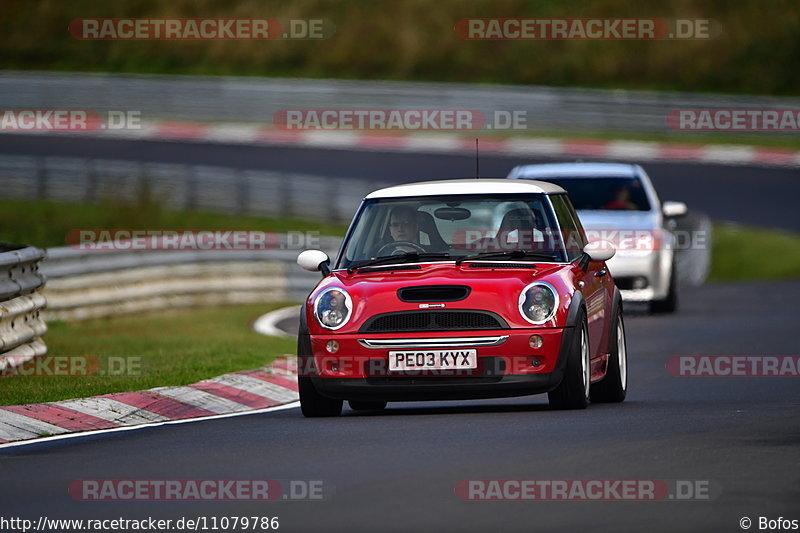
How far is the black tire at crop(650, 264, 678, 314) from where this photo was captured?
21219 mm

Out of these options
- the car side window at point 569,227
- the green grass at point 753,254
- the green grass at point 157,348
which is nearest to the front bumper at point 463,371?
the car side window at point 569,227

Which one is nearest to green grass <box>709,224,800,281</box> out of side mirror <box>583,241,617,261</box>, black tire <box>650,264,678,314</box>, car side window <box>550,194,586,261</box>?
black tire <box>650,264,678,314</box>

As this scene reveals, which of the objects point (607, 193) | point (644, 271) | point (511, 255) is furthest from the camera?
point (607, 193)

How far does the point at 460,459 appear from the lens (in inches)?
357

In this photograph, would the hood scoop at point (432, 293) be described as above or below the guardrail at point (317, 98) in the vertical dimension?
below

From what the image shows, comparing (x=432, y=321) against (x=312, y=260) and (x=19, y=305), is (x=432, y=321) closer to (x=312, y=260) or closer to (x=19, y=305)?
(x=312, y=260)

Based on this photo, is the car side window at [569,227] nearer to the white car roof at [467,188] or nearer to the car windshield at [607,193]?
the white car roof at [467,188]

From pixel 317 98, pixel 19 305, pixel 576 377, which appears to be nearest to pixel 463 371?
pixel 576 377

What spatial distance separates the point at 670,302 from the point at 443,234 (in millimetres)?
9478

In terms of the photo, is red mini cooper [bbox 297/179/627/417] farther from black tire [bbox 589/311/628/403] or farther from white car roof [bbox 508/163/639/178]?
white car roof [bbox 508/163/639/178]

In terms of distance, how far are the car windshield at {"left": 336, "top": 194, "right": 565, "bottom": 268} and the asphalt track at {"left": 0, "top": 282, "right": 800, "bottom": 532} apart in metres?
1.03

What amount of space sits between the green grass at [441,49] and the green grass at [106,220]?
1744 centimetres

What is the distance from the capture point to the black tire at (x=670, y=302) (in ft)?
69.6

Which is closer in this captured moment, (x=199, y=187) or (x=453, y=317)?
(x=453, y=317)
